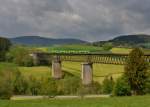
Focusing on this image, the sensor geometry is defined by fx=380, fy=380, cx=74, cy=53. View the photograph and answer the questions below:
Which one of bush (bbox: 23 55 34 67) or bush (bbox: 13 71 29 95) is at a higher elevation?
bush (bbox: 23 55 34 67)

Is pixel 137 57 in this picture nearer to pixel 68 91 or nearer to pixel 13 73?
pixel 68 91

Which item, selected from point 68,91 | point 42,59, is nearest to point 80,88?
point 68,91

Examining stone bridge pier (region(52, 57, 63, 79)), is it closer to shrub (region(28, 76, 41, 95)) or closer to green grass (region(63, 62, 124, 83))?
green grass (region(63, 62, 124, 83))

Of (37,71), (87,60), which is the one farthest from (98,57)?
(37,71)

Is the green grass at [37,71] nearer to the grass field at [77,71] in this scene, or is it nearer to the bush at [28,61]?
the grass field at [77,71]

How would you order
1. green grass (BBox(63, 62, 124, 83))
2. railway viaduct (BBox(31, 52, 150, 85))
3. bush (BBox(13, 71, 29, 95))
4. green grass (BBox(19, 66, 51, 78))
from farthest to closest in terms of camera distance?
green grass (BBox(63, 62, 124, 83))
green grass (BBox(19, 66, 51, 78))
railway viaduct (BBox(31, 52, 150, 85))
bush (BBox(13, 71, 29, 95))

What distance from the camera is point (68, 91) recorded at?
305 feet

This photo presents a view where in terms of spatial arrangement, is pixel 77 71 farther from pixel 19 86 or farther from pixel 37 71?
pixel 19 86

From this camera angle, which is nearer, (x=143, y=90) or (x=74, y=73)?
(x=143, y=90)

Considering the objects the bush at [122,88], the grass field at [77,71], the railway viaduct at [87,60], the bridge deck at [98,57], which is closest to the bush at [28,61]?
the grass field at [77,71]

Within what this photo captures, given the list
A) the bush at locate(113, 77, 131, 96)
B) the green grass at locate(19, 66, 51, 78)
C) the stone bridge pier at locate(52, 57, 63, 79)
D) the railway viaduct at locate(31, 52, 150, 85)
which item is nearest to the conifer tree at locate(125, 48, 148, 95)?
the bush at locate(113, 77, 131, 96)

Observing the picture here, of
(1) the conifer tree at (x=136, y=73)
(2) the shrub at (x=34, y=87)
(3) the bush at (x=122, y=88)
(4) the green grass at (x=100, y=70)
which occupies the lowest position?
(2) the shrub at (x=34, y=87)

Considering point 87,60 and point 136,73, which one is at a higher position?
point 87,60

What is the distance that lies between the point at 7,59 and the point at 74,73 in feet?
112
